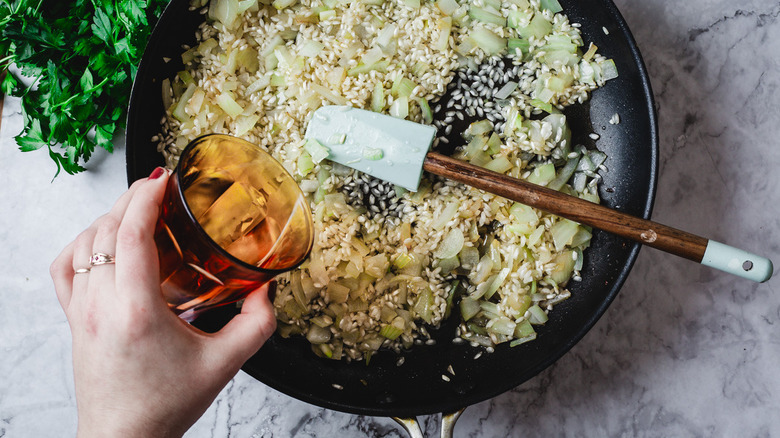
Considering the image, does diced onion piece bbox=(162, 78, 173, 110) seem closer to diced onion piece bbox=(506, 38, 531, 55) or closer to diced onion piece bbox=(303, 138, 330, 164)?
diced onion piece bbox=(303, 138, 330, 164)

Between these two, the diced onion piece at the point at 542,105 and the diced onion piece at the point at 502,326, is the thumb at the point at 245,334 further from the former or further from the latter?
the diced onion piece at the point at 542,105

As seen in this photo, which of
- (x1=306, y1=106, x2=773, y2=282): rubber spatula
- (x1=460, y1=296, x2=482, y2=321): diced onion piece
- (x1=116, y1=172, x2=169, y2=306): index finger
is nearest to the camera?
(x1=116, y1=172, x2=169, y2=306): index finger

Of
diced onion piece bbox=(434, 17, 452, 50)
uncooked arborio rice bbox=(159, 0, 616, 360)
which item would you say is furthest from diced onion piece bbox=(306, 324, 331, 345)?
diced onion piece bbox=(434, 17, 452, 50)

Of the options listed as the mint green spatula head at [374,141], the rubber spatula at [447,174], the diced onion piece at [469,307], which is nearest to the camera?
the rubber spatula at [447,174]

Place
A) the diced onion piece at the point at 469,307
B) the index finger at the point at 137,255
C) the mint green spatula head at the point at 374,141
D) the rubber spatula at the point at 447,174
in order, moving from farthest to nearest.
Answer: the diced onion piece at the point at 469,307, the mint green spatula head at the point at 374,141, the rubber spatula at the point at 447,174, the index finger at the point at 137,255

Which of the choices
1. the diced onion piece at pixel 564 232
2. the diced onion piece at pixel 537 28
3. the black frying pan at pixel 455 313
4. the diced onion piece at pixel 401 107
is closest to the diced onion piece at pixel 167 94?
the black frying pan at pixel 455 313

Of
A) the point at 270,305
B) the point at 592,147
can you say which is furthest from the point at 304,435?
the point at 592,147

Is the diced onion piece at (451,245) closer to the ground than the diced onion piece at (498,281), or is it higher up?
higher up
